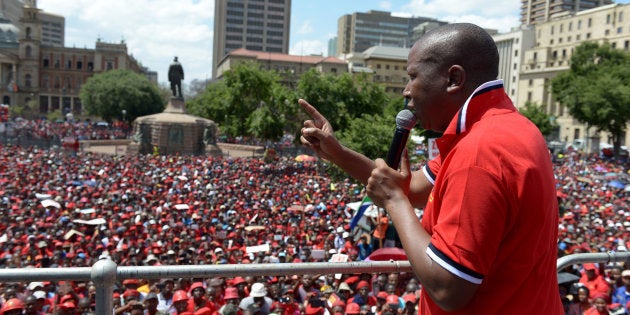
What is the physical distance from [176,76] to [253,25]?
98.8 metres

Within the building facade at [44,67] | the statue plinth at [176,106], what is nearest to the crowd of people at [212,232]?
the statue plinth at [176,106]

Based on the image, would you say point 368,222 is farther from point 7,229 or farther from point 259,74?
point 259,74

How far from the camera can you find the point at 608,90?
42875 mm

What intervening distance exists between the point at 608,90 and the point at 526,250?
4805cm

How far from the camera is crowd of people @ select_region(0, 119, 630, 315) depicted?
570 cm

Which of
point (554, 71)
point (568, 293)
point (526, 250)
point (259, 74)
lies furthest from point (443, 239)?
point (554, 71)

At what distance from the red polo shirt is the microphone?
439mm

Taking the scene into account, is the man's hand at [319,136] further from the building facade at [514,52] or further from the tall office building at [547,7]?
the tall office building at [547,7]

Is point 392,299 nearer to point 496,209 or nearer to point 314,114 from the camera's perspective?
point 314,114

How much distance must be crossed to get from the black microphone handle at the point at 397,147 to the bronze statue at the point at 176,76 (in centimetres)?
3803

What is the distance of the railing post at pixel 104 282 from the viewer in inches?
78.4

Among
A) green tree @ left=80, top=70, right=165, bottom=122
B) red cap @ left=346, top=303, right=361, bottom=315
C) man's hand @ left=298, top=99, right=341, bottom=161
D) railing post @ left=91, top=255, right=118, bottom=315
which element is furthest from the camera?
green tree @ left=80, top=70, right=165, bottom=122

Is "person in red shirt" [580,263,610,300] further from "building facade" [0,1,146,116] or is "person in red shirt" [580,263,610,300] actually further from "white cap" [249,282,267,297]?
"building facade" [0,1,146,116]

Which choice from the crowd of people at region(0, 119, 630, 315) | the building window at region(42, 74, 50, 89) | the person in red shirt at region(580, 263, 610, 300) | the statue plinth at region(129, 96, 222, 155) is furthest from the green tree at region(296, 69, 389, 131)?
the building window at region(42, 74, 50, 89)
